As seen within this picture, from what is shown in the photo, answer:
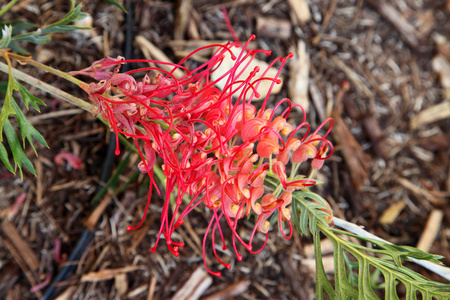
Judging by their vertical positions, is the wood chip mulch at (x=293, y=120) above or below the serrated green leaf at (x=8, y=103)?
below

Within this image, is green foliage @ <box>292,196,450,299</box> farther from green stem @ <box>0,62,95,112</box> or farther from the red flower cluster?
green stem @ <box>0,62,95,112</box>

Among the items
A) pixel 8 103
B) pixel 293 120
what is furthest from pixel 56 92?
pixel 293 120

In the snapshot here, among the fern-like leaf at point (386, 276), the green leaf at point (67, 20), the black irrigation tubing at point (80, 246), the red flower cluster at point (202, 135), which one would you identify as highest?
the green leaf at point (67, 20)

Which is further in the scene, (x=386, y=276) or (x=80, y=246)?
(x=80, y=246)

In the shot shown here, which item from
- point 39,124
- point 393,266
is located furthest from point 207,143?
point 39,124

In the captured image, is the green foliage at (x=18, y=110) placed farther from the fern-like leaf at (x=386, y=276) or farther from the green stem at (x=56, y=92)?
the fern-like leaf at (x=386, y=276)

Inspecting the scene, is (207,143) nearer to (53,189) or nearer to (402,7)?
(53,189)

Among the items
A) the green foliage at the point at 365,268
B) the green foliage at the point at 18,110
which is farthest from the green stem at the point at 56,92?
the green foliage at the point at 365,268

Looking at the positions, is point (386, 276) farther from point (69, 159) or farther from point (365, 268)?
point (69, 159)

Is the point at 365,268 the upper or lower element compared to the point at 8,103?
lower

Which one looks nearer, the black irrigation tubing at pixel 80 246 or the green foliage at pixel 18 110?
the green foliage at pixel 18 110

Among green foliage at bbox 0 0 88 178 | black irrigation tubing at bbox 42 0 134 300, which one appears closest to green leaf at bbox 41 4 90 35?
green foliage at bbox 0 0 88 178
